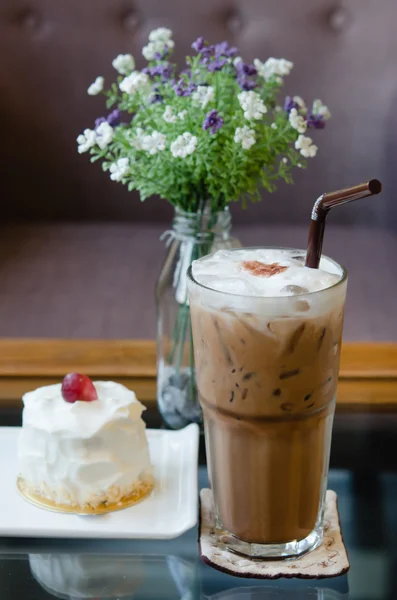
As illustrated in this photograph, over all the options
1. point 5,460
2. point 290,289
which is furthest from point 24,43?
point 290,289

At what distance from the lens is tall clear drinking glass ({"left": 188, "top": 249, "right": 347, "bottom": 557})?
0.85 meters

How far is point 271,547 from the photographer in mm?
938

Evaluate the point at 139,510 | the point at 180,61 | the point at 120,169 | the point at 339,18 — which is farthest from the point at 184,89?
the point at 339,18

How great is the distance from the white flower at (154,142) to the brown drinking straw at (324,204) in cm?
30

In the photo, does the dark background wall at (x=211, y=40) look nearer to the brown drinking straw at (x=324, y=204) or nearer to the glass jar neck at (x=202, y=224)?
the glass jar neck at (x=202, y=224)

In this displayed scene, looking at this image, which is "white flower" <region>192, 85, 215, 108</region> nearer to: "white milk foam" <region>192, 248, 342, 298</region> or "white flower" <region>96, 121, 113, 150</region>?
"white flower" <region>96, 121, 113, 150</region>

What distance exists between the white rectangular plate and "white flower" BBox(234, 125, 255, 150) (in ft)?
1.28

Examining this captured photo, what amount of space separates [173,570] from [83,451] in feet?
0.61

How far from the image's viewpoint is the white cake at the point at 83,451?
1007 millimetres

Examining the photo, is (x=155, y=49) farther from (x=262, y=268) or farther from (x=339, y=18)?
(x=339, y=18)

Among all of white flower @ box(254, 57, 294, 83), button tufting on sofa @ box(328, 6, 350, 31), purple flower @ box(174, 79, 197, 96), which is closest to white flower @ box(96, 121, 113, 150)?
purple flower @ box(174, 79, 197, 96)

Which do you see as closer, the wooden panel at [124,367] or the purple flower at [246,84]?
the purple flower at [246,84]

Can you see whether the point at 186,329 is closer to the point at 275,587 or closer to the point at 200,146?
the point at 200,146

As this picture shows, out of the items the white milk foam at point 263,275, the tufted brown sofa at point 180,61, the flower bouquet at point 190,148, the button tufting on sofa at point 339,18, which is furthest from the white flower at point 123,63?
the button tufting on sofa at point 339,18
